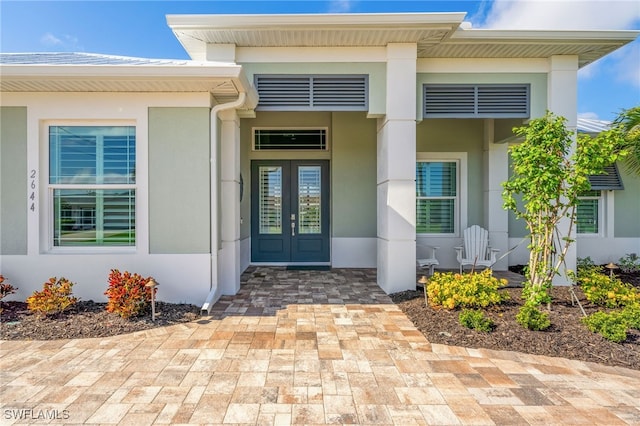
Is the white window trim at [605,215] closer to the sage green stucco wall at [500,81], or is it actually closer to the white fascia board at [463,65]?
the sage green stucco wall at [500,81]

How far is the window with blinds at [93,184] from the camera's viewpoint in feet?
15.4

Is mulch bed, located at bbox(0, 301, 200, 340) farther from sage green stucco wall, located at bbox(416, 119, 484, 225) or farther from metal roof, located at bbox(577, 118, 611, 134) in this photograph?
metal roof, located at bbox(577, 118, 611, 134)

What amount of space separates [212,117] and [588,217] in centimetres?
803

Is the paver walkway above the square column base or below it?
below

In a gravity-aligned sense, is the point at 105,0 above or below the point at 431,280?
above

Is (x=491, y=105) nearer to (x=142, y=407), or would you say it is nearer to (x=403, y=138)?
→ (x=403, y=138)

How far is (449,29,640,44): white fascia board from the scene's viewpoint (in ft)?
16.6

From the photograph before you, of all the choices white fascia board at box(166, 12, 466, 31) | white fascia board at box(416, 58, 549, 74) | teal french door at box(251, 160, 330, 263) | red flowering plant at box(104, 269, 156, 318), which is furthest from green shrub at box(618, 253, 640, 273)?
red flowering plant at box(104, 269, 156, 318)

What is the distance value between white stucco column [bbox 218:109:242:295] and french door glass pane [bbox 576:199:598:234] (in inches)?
290

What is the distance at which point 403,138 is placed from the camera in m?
5.30

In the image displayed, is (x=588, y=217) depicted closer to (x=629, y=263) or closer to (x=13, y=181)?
(x=629, y=263)

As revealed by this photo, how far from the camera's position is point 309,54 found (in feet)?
17.5

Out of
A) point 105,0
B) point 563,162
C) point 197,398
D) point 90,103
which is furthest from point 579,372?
point 105,0

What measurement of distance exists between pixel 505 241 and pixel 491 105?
290cm
